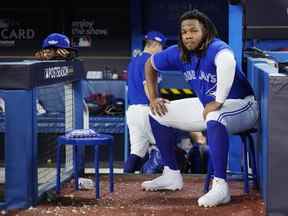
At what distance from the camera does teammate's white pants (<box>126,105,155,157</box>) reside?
8125 millimetres

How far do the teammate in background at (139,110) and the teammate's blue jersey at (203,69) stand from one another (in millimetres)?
2298

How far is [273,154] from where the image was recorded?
466 cm

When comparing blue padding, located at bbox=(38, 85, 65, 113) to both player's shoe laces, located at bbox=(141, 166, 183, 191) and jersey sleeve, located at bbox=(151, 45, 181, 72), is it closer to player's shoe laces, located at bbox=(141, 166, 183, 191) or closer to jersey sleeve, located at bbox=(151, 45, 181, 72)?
jersey sleeve, located at bbox=(151, 45, 181, 72)

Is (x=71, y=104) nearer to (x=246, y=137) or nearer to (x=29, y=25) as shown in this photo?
(x=246, y=137)

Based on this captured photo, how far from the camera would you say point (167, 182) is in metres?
5.77

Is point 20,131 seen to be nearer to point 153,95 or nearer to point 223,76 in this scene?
point 153,95

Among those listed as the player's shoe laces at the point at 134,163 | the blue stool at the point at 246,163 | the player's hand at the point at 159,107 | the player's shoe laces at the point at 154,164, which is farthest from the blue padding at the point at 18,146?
the player's shoe laces at the point at 134,163

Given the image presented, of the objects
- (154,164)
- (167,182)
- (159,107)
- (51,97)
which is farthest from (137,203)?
(154,164)

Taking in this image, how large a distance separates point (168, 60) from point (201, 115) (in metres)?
0.48

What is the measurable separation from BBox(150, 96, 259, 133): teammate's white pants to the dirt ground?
529 mm

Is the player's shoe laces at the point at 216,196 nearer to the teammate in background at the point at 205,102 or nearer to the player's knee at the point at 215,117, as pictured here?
the teammate in background at the point at 205,102

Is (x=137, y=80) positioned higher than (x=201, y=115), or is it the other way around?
(x=137, y=80)

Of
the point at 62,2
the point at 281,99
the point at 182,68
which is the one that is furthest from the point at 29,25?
the point at 281,99

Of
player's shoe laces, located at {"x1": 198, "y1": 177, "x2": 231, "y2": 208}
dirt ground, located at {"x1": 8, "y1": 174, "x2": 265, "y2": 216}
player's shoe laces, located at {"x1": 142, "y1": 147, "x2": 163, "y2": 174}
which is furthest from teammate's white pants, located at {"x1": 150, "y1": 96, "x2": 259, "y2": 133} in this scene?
player's shoe laces, located at {"x1": 142, "y1": 147, "x2": 163, "y2": 174}
